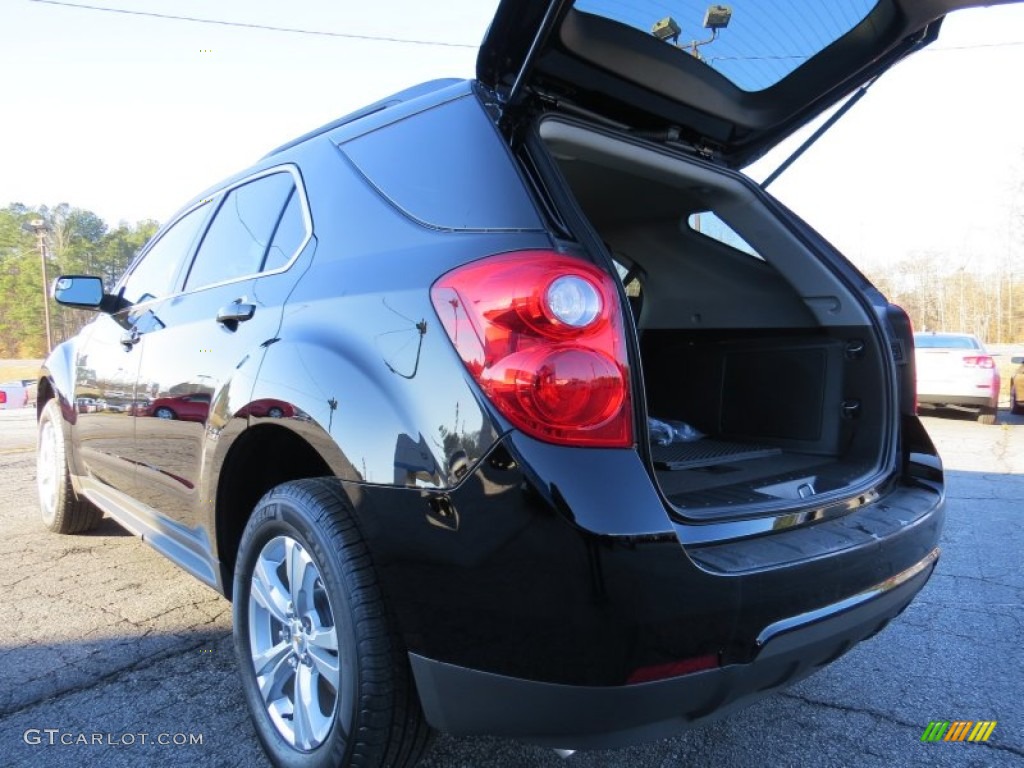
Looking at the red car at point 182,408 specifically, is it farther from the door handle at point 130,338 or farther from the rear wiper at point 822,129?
the rear wiper at point 822,129

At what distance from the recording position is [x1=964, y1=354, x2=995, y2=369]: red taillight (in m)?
11.2

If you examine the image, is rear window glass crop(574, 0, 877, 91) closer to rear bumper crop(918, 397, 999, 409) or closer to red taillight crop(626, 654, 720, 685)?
red taillight crop(626, 654, 720, 685)

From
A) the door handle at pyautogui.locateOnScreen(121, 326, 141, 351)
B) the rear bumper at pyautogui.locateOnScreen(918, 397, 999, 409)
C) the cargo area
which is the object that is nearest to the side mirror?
the door handle at pyautogui.locateOnScreen(121, 326, 141, 351)

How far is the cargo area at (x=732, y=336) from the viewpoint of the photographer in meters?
2.16

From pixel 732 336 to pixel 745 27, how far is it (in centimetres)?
133

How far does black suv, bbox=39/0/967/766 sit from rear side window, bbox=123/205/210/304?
160mm

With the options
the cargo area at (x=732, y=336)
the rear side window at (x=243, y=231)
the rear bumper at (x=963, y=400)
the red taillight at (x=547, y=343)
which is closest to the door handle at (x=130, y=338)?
the rear side window at (x=243, y=231)

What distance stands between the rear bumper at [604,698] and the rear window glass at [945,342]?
1213cm

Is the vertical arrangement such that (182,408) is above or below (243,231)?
below

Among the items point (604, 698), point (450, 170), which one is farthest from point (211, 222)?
point (604, 698)

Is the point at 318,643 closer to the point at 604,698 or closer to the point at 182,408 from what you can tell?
the point at 604,698

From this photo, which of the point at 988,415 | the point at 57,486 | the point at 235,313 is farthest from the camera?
the point at 988,415

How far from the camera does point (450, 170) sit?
5.63 feet

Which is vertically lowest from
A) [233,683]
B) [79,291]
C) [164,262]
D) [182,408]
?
[233,683]
